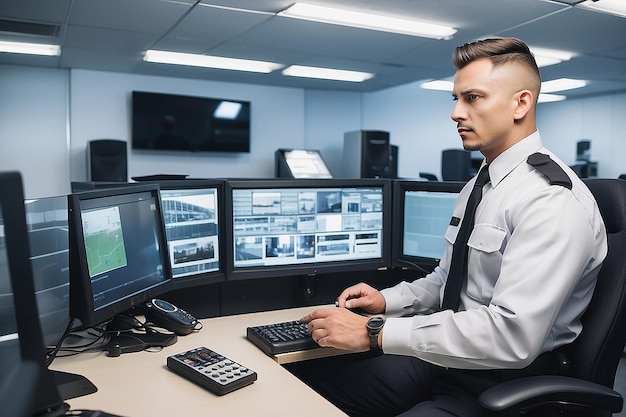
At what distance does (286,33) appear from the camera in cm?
451

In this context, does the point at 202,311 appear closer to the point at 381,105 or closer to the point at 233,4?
the point at 233,4

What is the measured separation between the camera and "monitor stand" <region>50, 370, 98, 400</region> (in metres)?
1.19

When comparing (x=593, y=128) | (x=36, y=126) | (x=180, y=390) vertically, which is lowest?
(x=180, y=390)

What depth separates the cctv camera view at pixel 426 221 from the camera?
6.54 feet

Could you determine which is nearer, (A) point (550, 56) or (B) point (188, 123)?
(A) point (550, 56)

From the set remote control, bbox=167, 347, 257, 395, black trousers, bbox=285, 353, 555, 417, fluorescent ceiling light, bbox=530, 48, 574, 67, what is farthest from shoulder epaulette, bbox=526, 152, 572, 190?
fluorescent ceiling light, bbox=530, 48, 574, 67

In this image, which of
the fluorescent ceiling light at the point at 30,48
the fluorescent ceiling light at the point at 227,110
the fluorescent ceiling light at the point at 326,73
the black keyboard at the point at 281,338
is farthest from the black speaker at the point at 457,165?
the black keyboard at the point at 281,338

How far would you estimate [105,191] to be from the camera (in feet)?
4.70

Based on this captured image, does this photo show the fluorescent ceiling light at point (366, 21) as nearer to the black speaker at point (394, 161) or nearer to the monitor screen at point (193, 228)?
the monitor screen at point (193, 228)

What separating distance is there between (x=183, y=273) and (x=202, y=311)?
0.19 meters

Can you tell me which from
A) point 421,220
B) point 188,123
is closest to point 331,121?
point 188,123

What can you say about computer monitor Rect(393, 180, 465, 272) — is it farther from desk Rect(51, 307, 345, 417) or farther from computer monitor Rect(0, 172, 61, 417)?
computer monitor Rect(0, 172, 61, 417)

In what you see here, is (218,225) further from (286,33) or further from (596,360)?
(286,33)

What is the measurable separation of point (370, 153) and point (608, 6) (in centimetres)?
378
